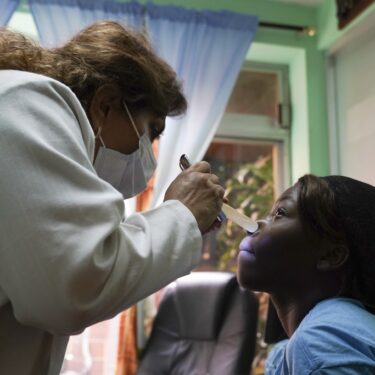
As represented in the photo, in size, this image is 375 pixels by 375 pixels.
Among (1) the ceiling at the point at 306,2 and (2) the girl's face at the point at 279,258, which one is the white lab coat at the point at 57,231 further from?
(1) the ceiling at the point at 306,2

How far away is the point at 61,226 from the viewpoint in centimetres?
63

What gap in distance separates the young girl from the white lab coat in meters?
0.47

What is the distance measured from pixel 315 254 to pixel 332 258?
0.12 ft

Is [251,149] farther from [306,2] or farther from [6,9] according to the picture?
[6,9]

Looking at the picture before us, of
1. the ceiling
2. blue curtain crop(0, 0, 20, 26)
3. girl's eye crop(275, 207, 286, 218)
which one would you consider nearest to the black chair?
girl's eye crop(275, 207, 286, 218)

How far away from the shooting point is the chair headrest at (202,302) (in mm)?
2271

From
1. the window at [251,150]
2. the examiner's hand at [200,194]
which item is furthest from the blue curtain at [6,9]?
the examiner's hand at [200,194]

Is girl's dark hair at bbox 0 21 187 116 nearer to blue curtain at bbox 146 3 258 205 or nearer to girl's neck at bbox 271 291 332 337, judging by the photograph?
girl's neck at bbox 271 291 332 337

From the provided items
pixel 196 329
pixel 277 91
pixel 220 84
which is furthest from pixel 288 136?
pixel 196 329

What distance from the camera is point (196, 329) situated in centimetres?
233

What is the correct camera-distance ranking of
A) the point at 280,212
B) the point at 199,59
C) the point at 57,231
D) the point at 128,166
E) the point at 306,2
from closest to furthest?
the point at 57,231 < the point at 128,166 < the point at 280,212 < the point at 199,59 < the point at 306,2

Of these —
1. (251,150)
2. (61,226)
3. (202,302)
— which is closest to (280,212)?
(61,226)

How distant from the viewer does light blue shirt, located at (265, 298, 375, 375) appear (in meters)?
0.84

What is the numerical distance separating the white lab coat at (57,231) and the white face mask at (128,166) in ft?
0.91
